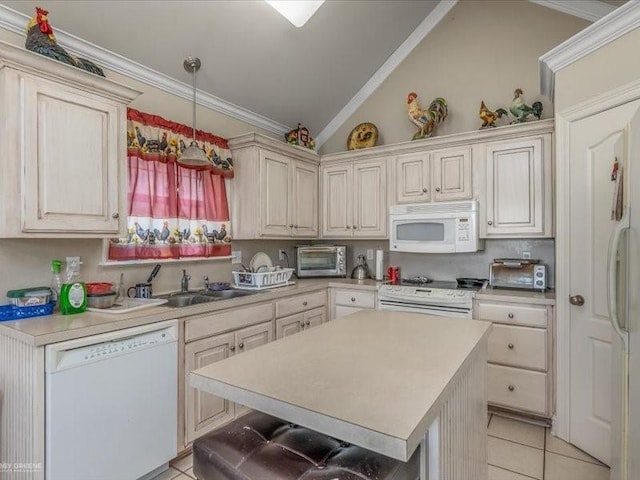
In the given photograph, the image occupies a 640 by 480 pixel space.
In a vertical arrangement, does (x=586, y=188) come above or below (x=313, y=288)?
above

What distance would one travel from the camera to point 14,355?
5.36 feet

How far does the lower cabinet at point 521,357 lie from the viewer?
97.3 inches

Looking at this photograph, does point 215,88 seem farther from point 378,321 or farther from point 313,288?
point 378,321

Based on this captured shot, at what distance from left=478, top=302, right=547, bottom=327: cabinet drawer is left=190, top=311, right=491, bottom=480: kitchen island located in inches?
46.3

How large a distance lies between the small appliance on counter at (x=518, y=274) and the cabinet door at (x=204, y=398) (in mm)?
2183

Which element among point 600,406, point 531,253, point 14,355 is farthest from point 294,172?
Answer: point 600,406

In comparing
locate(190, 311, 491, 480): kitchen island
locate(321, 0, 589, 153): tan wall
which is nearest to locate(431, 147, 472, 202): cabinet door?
locate(321, 0, 589, 153): tan wall

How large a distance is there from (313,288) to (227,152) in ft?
4.74

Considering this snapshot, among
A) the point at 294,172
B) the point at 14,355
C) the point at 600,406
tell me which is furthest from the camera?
the point at 294,172

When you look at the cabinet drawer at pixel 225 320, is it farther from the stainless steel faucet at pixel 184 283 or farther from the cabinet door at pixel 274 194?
the cabinet door at pixel 274 194

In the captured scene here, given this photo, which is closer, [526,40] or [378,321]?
[378,321]

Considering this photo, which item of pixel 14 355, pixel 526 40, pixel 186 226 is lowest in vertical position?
pixel 14 355

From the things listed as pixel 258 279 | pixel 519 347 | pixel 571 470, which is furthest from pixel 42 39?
pixel 571 470

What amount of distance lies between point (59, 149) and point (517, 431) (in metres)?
3.32
